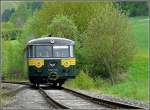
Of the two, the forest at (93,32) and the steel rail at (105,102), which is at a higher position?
the forest at (93,32)

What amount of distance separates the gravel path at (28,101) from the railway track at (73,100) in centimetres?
19

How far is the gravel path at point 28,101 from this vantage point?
10352mm

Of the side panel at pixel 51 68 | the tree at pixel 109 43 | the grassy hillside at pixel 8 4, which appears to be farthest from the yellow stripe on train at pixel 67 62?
the grassy hillside at pixel 8 4

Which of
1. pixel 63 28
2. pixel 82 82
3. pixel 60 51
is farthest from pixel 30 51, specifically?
pixel 60 51

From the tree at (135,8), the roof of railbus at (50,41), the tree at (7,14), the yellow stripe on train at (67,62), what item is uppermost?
the tree at (135,8)

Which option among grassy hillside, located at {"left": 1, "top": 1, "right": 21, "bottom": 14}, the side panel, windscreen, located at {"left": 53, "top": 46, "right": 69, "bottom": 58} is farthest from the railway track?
grassy hillside, located at {"left": 1, "top": 1, "right": 21, "bottom": 14}

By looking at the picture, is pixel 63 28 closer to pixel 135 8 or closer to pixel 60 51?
pixel 135 8

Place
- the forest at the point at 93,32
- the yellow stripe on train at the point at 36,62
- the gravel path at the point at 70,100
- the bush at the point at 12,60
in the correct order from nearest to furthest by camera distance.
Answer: the forest at the point at 93,32 → the gravel path at the point at 70,100 → the bush at the point at 12,60 → the yellow stripe on train at the point at 36,62

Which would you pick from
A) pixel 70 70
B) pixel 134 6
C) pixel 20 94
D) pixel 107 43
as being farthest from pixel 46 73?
pixel 134 6

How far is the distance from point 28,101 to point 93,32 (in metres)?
2.60

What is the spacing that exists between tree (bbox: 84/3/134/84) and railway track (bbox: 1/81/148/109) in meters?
0.65

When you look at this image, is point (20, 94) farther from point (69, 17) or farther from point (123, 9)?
point (123, 9)

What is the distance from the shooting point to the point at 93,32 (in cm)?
1005

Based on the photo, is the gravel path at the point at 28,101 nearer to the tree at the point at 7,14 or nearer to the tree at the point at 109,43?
the tree at the point at 109,43
